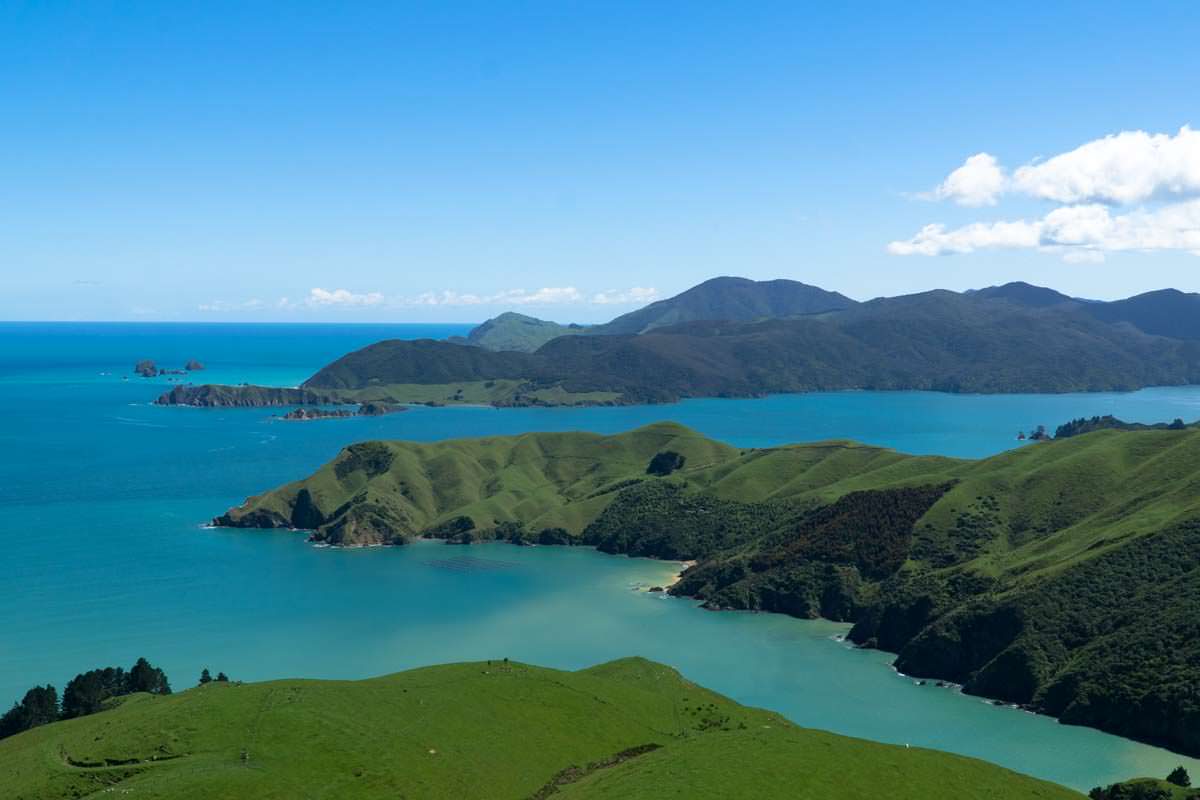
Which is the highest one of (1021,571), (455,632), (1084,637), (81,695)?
(1021,571)

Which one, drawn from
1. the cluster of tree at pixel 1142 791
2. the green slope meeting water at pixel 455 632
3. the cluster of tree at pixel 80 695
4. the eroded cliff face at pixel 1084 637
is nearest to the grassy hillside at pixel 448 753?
the cluster of tree at pixel 1142 791

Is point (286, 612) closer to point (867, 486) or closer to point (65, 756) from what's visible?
point (65, 756)

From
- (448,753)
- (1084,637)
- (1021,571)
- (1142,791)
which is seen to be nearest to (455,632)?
(448,753)

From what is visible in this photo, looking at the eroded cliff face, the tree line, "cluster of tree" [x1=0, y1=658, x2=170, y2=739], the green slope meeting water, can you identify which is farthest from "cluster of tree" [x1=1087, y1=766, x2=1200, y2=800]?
"cluster of tree" [x1=0, y1=658, x2=170, y2=739]

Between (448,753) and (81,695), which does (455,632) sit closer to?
(81,695)

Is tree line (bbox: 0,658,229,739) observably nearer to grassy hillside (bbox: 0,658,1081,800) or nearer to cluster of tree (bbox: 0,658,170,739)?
cluster of tree (bbox: 0,658,170,739)

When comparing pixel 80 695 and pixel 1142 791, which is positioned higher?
pixel 80 695
